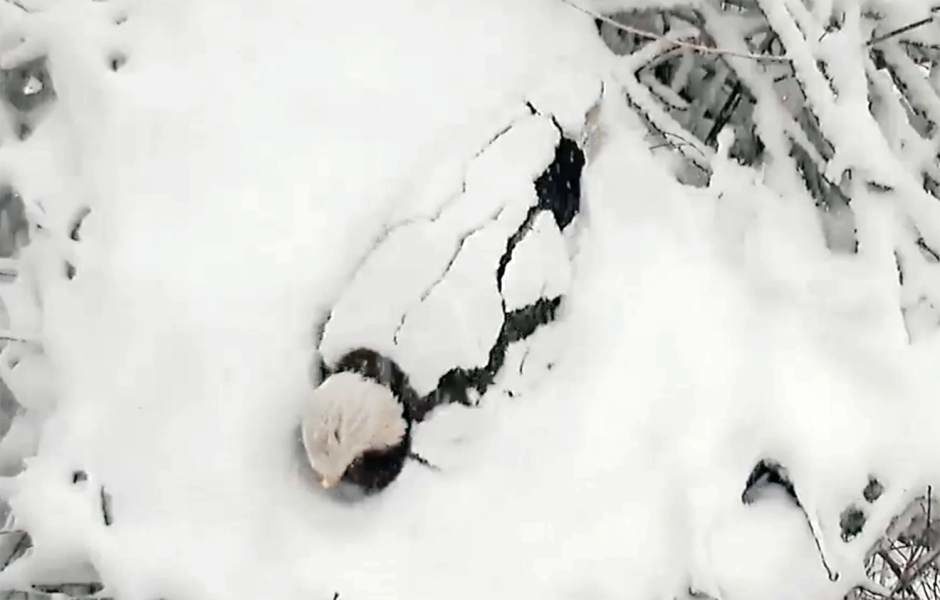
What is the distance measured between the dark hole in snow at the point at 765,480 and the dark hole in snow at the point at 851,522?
0.07 meters

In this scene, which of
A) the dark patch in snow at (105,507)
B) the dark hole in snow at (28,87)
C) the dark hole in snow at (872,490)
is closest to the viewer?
the dark patch in snow at (105,507)

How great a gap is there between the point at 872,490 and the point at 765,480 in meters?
0.14

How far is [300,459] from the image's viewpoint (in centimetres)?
158

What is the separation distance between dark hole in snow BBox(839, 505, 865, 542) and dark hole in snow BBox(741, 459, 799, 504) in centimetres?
7

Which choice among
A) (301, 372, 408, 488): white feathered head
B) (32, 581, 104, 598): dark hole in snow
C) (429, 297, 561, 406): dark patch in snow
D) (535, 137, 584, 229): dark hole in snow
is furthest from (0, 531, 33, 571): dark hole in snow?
(535, 137, 584, 229): dark hole in snow

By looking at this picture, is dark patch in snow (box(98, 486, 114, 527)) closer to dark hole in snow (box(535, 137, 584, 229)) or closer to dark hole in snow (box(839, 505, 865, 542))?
dark hole in snow (box(535, 137, 584, 229))

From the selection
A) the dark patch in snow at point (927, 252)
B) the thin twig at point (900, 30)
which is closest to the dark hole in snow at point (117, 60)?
the thin twig at point (900, 30)

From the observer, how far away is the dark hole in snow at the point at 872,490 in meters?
1.60

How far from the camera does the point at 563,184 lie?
5.79 feet

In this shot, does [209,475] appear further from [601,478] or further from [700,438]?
[700,438]

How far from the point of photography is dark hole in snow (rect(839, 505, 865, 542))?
1598 millimetres

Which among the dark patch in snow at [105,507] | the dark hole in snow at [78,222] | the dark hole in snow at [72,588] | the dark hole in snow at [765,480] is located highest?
the dark hole in snow at [78,222]

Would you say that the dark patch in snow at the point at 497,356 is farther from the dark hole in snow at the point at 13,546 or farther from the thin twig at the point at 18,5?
the thin twig at the point at 18,5

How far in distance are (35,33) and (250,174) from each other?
1.19 feet
